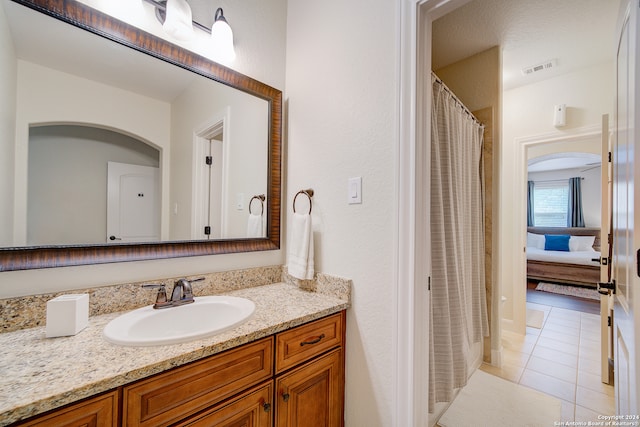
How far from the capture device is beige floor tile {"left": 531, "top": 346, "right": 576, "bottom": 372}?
2191 millimetres

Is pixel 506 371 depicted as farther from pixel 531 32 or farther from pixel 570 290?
pixel 570 290

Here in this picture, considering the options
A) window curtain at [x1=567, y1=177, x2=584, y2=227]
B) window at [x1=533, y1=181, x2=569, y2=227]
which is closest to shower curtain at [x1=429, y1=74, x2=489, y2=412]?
window curtain at [x1=567, y1=177, x2=584, y2=227]

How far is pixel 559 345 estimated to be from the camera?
98.1 inches

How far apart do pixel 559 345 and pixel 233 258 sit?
10.0 ft

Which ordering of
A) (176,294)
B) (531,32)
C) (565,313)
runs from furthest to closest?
(565,313) → (531,32) → (176,294)

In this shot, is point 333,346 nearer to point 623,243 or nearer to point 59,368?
point 59,368

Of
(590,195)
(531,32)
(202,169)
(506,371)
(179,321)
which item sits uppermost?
(531,32)

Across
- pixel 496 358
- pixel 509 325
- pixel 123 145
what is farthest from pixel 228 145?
pixel 509 325

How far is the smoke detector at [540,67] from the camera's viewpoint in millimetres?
2464

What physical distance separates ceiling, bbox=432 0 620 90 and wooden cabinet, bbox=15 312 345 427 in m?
2.20

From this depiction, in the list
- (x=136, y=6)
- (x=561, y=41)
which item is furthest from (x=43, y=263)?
(x=561, y=41)

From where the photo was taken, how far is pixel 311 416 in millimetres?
1122

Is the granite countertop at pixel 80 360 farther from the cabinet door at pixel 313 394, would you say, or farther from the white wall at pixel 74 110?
the white wall at pixel 74 110

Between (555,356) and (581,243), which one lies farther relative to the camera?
(581,243)
